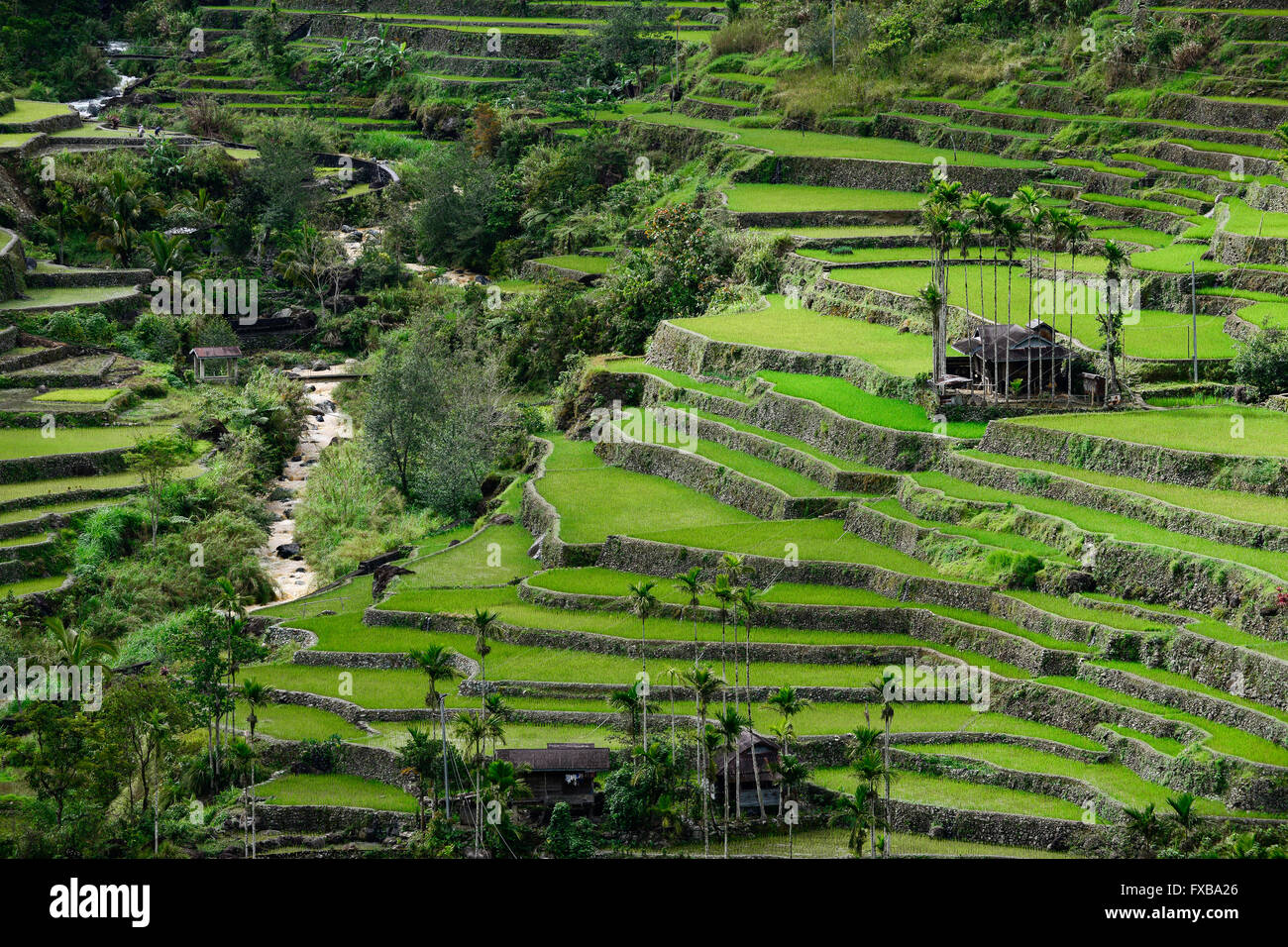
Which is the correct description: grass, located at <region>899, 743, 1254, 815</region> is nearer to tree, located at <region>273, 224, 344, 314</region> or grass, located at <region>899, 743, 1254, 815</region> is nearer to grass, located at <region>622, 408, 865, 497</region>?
grass, located at <region>622, 408, 865, 497</region>

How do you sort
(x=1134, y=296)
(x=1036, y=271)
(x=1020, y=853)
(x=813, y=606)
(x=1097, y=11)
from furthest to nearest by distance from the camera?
(x=1097, y=11), (x=1036, y=271), (x=1134, y=296), (x=813, y=606), (x=1020, y=853)

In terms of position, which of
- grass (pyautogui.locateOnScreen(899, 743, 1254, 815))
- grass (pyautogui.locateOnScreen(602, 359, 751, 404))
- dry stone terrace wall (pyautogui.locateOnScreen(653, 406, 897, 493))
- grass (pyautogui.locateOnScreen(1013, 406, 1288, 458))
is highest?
grass (pyautogui.locateOnScreen(1013, 406, 1288, 458))

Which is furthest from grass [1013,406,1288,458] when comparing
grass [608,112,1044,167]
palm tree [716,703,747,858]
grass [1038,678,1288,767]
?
grass [608,112,1044,167]

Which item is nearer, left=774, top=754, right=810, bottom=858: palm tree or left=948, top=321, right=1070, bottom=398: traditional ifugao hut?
left=774, top=754, right=810, bottom=858: palm tree

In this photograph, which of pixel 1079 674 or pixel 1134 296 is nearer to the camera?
pixel 1079 674

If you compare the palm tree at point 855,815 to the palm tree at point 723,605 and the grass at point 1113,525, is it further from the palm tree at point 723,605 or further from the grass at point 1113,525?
the grass at point 1113,525

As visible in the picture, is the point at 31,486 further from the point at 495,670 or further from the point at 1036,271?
the point at 1036,271

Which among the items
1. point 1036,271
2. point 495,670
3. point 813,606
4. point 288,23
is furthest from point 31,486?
point 288,23
